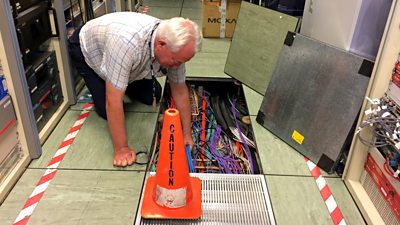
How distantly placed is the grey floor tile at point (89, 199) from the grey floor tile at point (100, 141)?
9cm

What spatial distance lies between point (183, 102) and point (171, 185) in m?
0.82

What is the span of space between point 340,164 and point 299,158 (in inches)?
9.6

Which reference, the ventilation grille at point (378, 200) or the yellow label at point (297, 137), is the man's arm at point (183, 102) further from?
the ventilation grille at point (378, 200)

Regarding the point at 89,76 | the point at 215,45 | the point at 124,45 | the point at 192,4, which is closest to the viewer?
the point at 124,45

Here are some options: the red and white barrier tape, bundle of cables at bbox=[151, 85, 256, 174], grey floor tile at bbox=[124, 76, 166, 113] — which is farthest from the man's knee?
the red and white barrier tape

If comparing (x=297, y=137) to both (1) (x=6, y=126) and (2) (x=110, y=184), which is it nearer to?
(2) (x=110, y=184)

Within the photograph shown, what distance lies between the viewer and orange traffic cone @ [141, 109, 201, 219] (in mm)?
1539

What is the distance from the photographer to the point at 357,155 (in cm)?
196

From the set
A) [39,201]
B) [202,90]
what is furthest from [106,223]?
[202,90]

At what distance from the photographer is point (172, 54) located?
1736 mm

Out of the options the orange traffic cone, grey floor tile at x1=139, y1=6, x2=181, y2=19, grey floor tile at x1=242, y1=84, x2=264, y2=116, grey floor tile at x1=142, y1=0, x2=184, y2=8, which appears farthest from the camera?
grey floor tile at x1=142, y1=0, x2=184, y2=8

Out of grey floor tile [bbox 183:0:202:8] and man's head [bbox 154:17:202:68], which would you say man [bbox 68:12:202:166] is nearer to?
man's head [bbox 154:17:202:68]

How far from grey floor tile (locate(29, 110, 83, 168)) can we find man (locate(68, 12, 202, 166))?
282 mm

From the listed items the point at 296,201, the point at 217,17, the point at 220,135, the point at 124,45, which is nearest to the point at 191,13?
the point at 217,17
